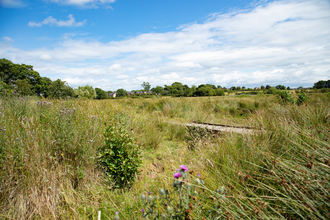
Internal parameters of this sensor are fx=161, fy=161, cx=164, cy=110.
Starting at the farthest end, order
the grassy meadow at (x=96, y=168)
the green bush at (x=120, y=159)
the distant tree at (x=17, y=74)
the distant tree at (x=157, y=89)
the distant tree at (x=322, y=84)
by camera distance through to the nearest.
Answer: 1. the distant tree at (x=157, y=89)
2. the distant tree at (x=17, y=74)
3. the distant tree at (x=322, y=84)
4. the green bush at (x=120, y=159)
5. the grassy meadow at (x=96, y=168)

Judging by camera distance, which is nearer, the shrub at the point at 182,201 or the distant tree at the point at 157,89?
the shrub at the point at 182,201

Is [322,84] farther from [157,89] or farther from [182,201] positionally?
[157,89]

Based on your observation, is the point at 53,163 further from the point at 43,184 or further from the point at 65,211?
the point at 65,211

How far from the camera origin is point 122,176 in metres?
2.99

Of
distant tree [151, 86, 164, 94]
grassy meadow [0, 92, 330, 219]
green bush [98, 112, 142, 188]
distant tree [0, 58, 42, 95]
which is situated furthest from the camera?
distant tree [151, 86, 164, 94]

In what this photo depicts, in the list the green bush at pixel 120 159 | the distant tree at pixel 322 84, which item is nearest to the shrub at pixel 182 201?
the green bush at pixel 120 159

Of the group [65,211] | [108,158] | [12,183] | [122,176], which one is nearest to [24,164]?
[12,183]

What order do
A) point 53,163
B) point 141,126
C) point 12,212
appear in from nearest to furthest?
→ point 12,212
point 53,163
point 141,126

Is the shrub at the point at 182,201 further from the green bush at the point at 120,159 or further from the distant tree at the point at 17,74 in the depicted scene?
the distant tree at the point at 17,74

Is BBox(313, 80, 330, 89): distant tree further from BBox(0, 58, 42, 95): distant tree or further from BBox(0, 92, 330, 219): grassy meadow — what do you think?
BBox(0, 58, 42, 95): distant tree

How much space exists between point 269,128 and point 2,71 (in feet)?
136

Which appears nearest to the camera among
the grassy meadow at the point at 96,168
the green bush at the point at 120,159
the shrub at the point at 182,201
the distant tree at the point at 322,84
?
the shrub at the point at 182,201

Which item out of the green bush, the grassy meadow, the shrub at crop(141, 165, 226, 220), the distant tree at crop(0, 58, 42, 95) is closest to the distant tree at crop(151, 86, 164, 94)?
the distant tree at crop(0, 58, 42, 95)

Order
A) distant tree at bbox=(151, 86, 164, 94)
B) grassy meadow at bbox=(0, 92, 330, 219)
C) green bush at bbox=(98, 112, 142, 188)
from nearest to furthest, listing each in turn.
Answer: grassy meadow at bbox=(0, 92, 330, 219) < green bush at bbox=(98, 112, 142, 188) < distant tree at bbox=(151, 86, 164, 94)
